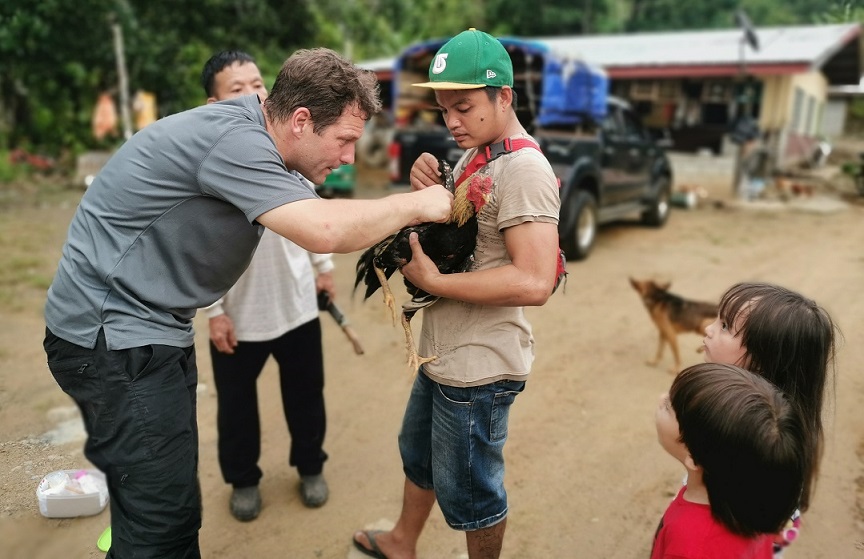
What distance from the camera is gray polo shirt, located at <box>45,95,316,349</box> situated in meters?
1.75

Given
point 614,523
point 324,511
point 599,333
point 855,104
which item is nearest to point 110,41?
point 599,333

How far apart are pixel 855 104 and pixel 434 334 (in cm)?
3506

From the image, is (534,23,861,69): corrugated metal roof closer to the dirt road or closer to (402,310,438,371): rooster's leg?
the dirt road

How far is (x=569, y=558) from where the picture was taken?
289 centimetres

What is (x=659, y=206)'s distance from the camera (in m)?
10.8

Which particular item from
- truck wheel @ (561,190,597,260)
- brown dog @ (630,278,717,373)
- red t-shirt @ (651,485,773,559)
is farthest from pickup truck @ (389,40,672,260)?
red t-shirt @ (651,485,773,559)

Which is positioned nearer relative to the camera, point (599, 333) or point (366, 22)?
point (599, 333)

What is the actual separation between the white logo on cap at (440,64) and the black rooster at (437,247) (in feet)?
0.98

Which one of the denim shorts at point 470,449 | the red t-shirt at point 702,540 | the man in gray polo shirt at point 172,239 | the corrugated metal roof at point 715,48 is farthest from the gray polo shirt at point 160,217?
the corrugated metal roof at point 715,48

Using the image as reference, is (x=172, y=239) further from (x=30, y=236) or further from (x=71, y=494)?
(x=30, y=236)

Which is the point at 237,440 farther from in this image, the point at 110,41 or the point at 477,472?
the point at 110,41

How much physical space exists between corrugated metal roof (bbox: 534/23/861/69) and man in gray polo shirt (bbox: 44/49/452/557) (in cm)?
1220

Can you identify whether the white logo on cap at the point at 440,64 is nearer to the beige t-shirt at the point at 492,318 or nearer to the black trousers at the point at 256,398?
the beige t-shirt at the point at 492,318

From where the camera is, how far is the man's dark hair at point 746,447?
5.52 ft
